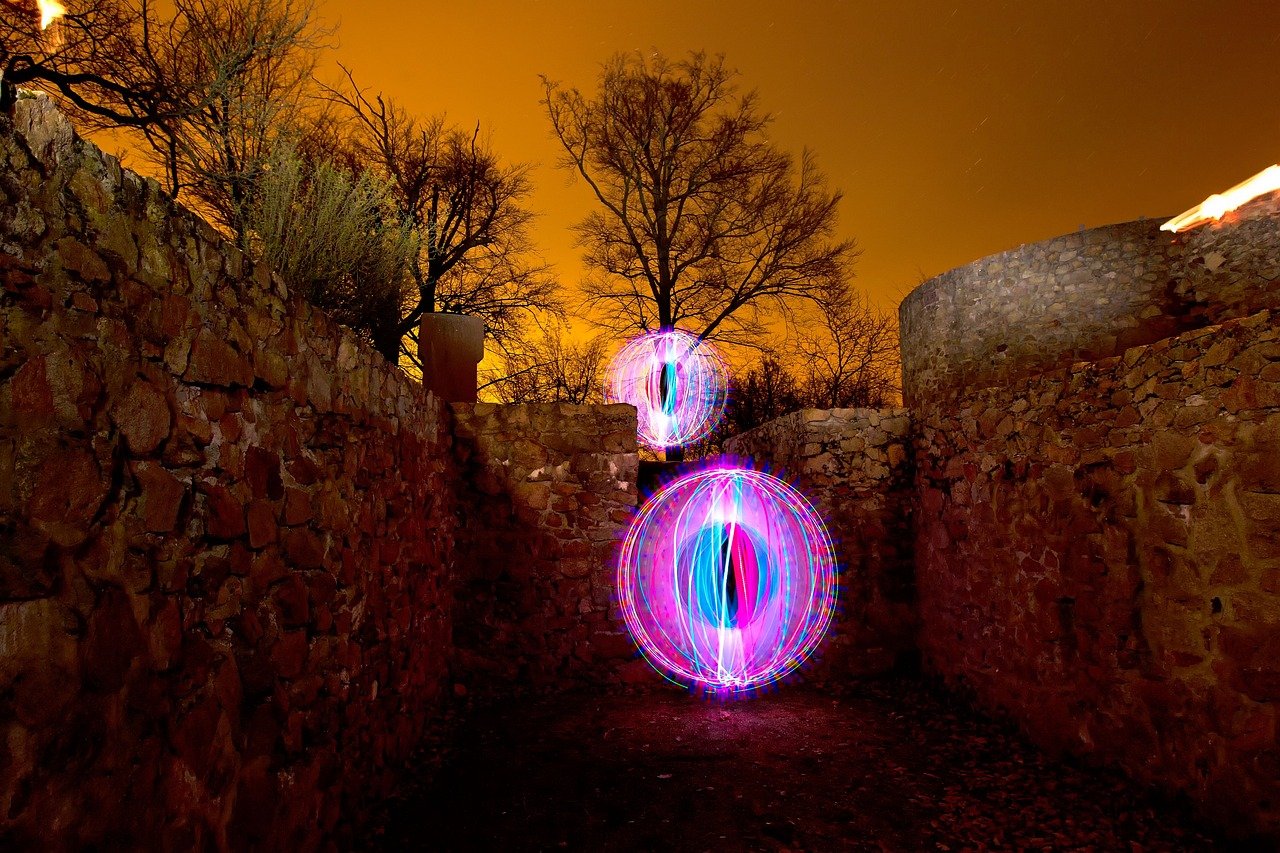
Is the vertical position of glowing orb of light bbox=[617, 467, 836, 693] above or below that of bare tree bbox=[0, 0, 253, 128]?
below

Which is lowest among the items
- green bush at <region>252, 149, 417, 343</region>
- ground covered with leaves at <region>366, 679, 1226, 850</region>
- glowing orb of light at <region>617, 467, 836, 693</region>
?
ground covered with leaves at <region>366, 679, 1226, 850</region>

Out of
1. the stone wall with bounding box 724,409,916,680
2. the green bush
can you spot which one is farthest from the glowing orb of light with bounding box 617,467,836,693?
the green bush

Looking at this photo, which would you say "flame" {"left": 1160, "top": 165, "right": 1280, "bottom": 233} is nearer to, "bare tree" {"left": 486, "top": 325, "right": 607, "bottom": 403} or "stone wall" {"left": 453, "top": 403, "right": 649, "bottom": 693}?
"stone wall" {"left": 453, "top": 403, "right": 649, "bottom": 693}

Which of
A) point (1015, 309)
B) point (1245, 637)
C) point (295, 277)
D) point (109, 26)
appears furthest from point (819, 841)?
point (1015, 309)

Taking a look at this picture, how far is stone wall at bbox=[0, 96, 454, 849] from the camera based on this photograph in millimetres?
1206

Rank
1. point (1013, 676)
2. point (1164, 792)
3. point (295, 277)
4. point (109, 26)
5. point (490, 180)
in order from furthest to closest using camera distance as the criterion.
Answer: point (490, 180) < point (109, 26) < point (1013, 676) < point (295, 277) < point (1164, 792)

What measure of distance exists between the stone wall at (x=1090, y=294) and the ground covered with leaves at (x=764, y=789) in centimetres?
527

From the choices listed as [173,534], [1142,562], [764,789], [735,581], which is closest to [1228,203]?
[1142,562]

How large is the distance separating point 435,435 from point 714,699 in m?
2.92

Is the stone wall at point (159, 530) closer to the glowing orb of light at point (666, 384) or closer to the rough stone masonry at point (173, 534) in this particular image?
the rough stone masonry at point (173, 534)

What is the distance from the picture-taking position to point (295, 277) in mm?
3498

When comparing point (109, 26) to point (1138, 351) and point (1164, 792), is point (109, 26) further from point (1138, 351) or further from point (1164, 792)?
point (1164, 792)

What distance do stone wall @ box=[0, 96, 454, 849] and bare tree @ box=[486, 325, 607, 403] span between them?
9.48 meters

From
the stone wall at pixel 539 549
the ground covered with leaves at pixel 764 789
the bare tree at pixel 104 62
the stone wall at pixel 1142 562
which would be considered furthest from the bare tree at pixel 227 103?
the stone wall at pixel 1142 562
